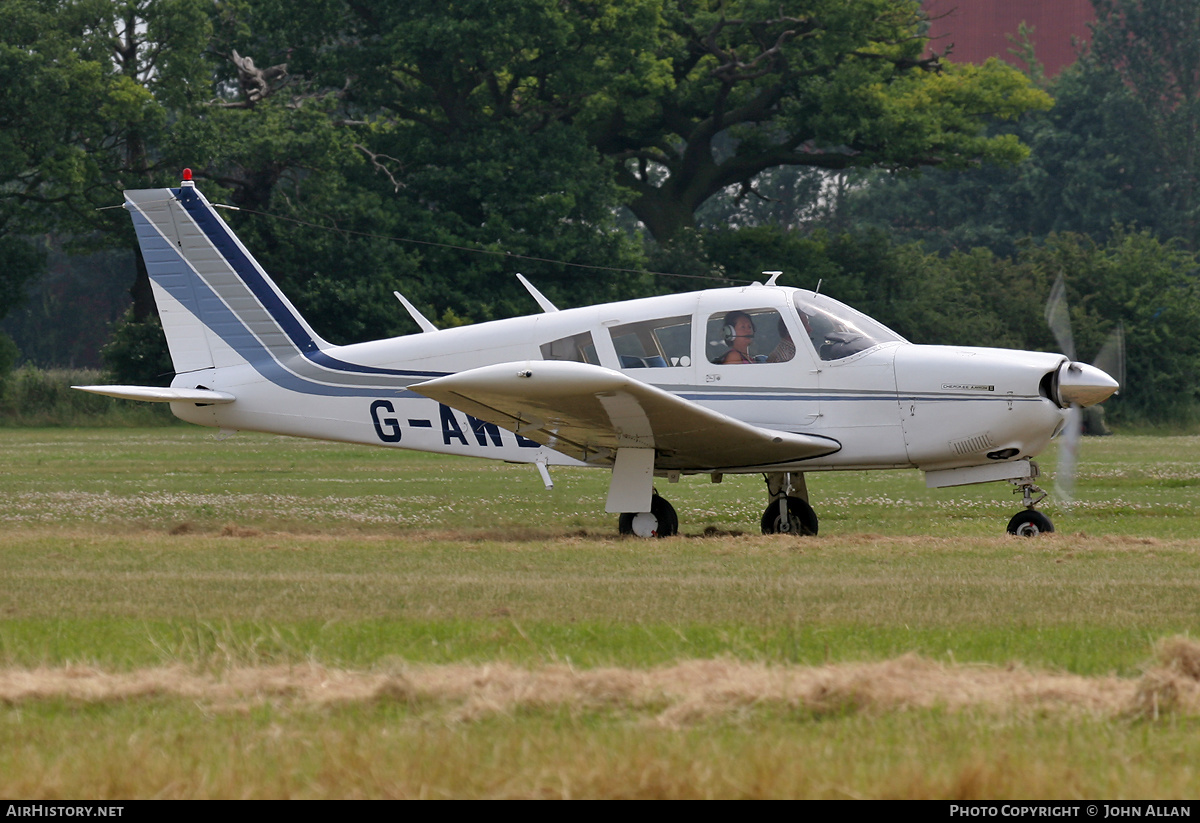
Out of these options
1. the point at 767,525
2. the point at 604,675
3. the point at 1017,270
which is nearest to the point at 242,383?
the point at 767,525

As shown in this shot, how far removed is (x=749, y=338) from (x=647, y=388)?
5.22 ft

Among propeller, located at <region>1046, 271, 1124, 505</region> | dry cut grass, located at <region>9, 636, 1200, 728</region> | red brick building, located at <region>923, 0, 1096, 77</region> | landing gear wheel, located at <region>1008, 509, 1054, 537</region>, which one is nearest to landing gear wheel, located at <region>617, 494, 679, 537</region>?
landing gear wheel, located at <region>1008, 509, 1054, 537</region>

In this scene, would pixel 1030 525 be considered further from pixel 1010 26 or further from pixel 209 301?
pixel 1010 26

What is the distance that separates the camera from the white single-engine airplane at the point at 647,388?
11.5 m

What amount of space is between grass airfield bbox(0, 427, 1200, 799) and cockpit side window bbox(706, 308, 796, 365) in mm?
1518

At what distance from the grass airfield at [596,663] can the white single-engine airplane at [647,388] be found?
2.55ft

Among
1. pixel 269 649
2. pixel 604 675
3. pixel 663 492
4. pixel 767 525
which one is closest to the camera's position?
pixel 604 675

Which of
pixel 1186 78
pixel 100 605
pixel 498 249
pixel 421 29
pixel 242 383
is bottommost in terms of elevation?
pixel 100 605

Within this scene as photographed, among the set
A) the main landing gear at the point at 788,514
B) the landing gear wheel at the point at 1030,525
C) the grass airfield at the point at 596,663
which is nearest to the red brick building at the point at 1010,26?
the main landing gear at the point at 788,514

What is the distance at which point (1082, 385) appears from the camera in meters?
11.3

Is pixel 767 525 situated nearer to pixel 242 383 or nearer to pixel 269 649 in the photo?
pixel 242 383

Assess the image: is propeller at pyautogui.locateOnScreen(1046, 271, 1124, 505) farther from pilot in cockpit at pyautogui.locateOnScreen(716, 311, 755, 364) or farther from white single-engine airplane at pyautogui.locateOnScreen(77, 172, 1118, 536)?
pilot in cockpit at pyautogui.locateOnScreen(716, 311, 755, 364)

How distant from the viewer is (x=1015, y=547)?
10.4 meters

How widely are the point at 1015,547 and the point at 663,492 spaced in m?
9.00
